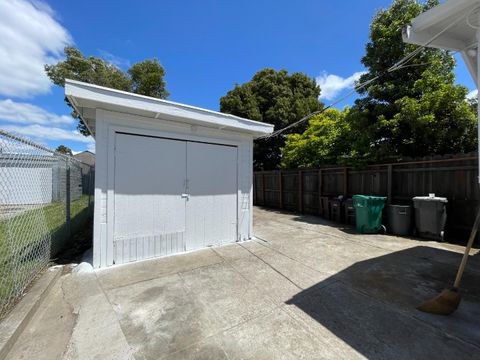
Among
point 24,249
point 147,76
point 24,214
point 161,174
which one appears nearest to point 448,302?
point 161,174

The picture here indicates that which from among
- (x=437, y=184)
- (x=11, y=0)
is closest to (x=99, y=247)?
(x=11, y=0)

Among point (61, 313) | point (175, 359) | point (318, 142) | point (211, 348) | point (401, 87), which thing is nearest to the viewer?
point (175, 359)

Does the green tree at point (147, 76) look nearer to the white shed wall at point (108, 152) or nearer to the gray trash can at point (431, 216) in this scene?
the white shed wall at point (108, 152)

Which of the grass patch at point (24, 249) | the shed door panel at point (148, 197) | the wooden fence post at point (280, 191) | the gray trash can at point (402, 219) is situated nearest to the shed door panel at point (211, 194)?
the shed door panel at point (148, 197)

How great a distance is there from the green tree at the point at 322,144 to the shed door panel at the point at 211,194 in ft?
16.4

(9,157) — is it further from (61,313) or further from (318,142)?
(318,142)

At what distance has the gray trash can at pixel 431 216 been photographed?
16.7 ft

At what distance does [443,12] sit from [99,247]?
603cm

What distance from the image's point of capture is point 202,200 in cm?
468

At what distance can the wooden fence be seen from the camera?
5062 millimetres

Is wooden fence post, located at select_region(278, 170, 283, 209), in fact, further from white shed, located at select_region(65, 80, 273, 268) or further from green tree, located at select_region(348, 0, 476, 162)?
white shed, located at select_region(65, 80, 273, 268)

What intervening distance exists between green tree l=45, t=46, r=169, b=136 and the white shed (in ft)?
42.9

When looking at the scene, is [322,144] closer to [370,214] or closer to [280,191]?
[280,191]

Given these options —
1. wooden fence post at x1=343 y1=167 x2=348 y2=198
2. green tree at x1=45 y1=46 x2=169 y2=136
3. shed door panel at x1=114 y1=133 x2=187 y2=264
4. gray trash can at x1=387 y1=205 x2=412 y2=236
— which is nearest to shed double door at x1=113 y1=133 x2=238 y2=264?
shed door panel at x1=114 y1=133 x2=187 y2=264
